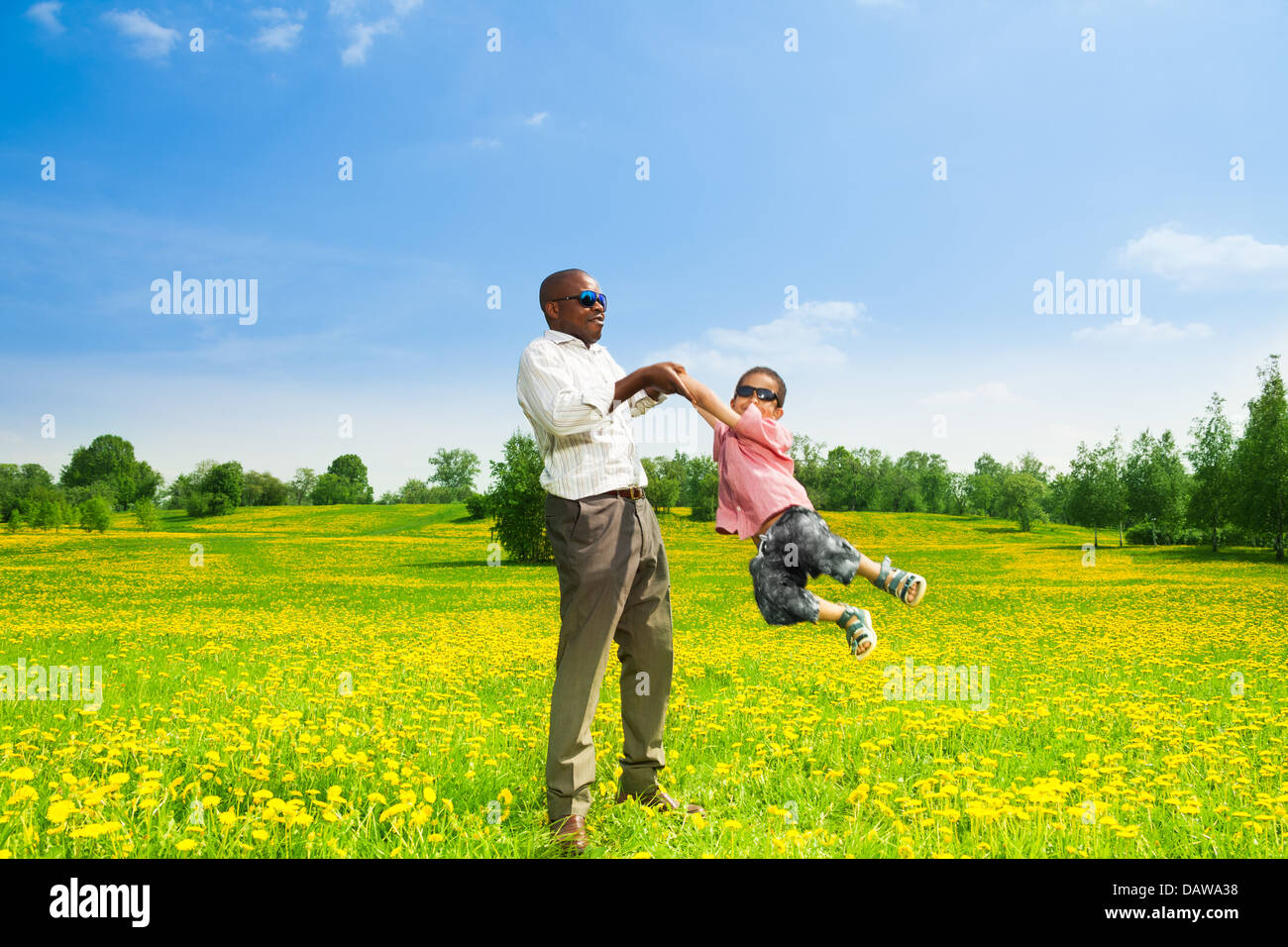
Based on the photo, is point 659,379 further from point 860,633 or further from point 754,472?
point 860,633

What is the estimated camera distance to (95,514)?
182 feet

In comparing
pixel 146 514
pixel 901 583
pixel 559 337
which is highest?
pixel 559 337

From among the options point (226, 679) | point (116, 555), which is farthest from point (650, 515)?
Result: point (116, 555)

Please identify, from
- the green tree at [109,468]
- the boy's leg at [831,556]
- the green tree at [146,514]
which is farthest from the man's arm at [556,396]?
the green tree at [109,468]

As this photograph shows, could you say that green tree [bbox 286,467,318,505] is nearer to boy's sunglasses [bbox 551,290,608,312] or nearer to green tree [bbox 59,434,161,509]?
green tree [bbox 59,434,161,509]

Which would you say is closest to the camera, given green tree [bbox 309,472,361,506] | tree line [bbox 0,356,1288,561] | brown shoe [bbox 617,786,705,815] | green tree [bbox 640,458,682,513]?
brown shoe [bbox 617,786,705,815]

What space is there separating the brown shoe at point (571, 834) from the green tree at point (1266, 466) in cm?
5018

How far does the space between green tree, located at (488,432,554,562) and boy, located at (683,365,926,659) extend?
3377 centimetres

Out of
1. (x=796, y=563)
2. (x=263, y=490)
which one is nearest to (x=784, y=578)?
(x=796, y=563)

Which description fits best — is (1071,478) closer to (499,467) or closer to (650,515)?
(499,467)

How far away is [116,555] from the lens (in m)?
37.8

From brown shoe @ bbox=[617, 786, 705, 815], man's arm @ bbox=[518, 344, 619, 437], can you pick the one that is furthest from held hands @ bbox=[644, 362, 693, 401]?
brown shoe @ bbox=[617, 786, 705, 815]

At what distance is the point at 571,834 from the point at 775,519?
2046mm

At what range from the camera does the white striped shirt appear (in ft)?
12.7
